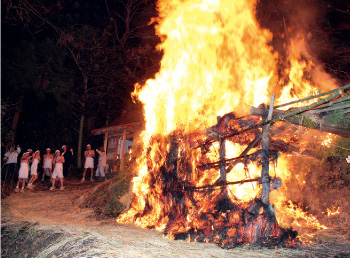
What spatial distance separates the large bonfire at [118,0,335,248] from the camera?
27.2 feet

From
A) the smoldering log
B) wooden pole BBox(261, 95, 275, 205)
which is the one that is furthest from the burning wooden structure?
the smoldering log

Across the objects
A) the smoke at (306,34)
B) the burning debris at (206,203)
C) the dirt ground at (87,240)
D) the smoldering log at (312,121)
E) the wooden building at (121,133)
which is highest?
the smoke at (306,34)

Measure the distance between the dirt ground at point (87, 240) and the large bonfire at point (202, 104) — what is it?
2.85 ft

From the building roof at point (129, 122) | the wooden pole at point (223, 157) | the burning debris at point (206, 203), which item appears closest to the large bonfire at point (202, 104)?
the burning debris at point (206, 203)

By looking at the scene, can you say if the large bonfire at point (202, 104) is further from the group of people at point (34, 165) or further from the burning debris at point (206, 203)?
the group of people at point (34, 165)

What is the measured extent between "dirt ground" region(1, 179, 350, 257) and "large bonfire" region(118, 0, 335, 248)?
869mm

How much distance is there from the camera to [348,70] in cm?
1297

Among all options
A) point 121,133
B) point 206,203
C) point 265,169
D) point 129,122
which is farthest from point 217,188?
point 121,133

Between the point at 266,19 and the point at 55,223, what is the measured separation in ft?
35.3

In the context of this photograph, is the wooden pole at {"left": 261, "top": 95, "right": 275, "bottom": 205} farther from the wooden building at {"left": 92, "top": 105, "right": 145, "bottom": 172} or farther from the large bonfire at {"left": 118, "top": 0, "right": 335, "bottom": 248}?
the wooden building at {"left": 92, "top": 105, "right": 145, "bottom": 172}

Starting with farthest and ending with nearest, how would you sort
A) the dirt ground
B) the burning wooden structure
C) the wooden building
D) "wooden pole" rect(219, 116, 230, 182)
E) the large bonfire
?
the wooden building → the large bonfire → "wooden pole" rect(219, 116, 230, 182) → the burning wooden structure → the dirt ground

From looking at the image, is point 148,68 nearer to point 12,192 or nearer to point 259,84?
point 12,192

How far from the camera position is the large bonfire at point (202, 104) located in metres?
8.29

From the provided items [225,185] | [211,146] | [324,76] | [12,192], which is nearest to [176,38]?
[211,146]
